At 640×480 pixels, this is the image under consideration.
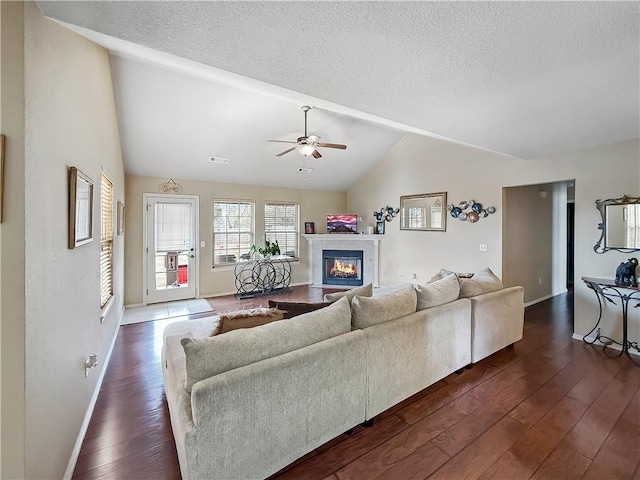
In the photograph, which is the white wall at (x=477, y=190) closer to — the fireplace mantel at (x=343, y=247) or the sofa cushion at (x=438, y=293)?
the fireplace mantel at (x=343, y=247)

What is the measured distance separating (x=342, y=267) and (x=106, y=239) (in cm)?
505

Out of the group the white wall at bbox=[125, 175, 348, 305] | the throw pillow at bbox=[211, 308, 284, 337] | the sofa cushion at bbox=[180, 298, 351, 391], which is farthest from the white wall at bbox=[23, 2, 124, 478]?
the white wall at bbox=[125, 175, 348, 305]

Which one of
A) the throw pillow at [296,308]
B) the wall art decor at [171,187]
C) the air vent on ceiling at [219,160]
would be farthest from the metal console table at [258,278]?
the throw pillow at [296,308]

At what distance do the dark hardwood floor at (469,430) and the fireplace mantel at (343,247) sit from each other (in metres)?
3.89

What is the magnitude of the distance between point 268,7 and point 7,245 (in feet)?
5.04

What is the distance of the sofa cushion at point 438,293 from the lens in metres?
2.74

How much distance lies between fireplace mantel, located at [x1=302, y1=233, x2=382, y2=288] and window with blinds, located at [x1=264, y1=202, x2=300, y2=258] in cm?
34

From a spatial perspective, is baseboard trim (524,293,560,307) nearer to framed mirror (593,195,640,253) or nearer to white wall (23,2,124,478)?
framed mirror (593,195,640,253)

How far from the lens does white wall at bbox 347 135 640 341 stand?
3676mm

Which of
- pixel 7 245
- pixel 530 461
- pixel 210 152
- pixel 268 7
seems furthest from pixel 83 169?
pixel 530 461

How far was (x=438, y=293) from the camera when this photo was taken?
2.82 metres

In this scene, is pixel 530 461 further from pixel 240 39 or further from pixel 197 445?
pixel 240 39

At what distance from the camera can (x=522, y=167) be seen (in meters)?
4.54

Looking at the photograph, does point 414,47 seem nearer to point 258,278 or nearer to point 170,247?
point 170,247
